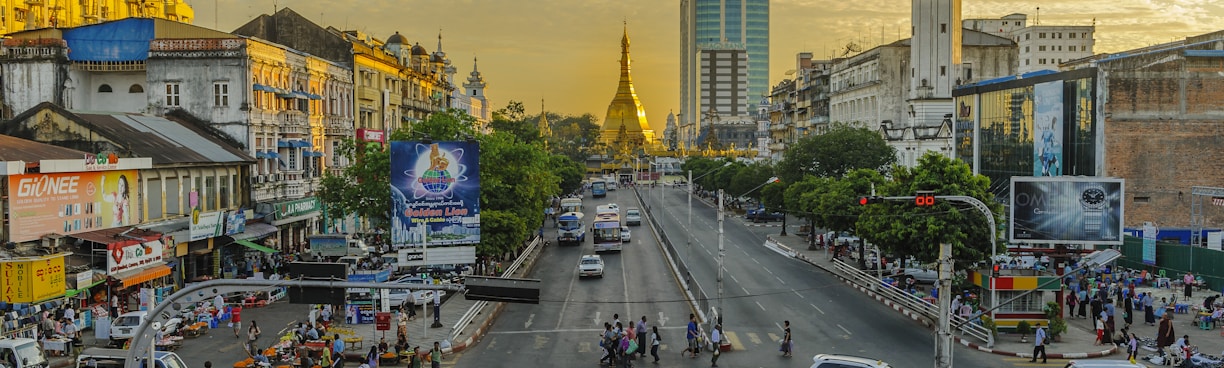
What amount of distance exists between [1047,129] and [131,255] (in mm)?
46856

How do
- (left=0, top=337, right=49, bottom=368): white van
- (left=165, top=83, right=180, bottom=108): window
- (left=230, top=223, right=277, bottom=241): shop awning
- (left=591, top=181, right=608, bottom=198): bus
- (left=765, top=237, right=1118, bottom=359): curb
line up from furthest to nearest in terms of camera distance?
(left=591, top=181, right=608, bottom=198): bus < (left=165, top=83, right=180, bottom=108): window < (left=230, top=223, right=277, bottom=241): shop awning < (left=765, top=237, right=1118, bottom=359): curb < (left=0, top=337, right=49, bottom=368): white van

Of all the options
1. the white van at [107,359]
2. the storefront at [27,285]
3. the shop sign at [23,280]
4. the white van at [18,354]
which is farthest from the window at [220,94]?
the white van at [107,359]

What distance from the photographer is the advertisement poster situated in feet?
204

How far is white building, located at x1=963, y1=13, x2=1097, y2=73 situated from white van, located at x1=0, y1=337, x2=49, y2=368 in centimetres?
15802

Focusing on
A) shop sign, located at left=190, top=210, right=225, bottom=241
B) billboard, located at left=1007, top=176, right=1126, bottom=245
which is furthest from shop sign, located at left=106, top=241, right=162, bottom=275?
billboard, located at left=1007, top=176, right=1126, bottom=245

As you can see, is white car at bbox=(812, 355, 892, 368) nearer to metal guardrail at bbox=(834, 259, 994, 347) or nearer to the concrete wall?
metal guardrail at bbox=(834, 259, 994, 347)

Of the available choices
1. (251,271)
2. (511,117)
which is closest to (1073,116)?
(251,271)

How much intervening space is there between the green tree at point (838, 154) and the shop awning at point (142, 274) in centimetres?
4890

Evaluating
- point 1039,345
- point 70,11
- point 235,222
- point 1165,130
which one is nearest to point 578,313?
point 235,222

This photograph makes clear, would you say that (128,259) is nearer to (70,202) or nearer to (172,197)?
(70,202)

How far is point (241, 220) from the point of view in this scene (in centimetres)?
5059

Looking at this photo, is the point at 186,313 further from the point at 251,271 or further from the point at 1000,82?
the point at 1000,82

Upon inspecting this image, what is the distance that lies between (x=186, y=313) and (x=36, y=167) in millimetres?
6583

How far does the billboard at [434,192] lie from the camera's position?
42719 mm
